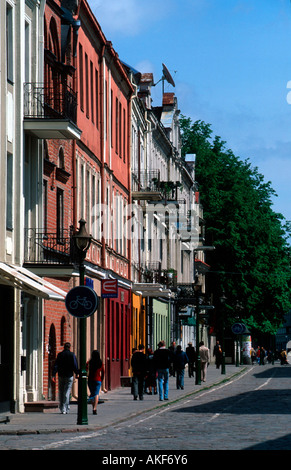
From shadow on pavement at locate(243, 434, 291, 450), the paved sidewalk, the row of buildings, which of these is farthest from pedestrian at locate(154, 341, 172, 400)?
shadow on pavement at locate(243, 434, 291, 450)

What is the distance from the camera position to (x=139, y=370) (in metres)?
35.1

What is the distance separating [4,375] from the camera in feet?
85.6

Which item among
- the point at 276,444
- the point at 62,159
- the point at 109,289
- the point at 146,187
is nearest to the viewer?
the point at 276,444

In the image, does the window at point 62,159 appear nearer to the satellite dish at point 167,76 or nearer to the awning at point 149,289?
the awning at point 149,289

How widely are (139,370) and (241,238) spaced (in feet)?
138

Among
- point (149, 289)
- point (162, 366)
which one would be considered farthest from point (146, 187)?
point (162, 366)

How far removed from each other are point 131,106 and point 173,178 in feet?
63.8

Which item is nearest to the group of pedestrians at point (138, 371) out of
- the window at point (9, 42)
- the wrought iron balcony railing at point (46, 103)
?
the wrought iron balcony railing at point (46, 103)

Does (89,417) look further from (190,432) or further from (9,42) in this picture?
(9,42)

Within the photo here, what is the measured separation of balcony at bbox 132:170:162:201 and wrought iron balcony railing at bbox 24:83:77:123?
19877mm

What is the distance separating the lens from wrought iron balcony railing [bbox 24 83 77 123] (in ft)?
92.9

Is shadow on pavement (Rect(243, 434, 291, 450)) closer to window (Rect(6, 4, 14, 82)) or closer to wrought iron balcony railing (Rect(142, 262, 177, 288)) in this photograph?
window (Rect(6, 4, 14, 82))
